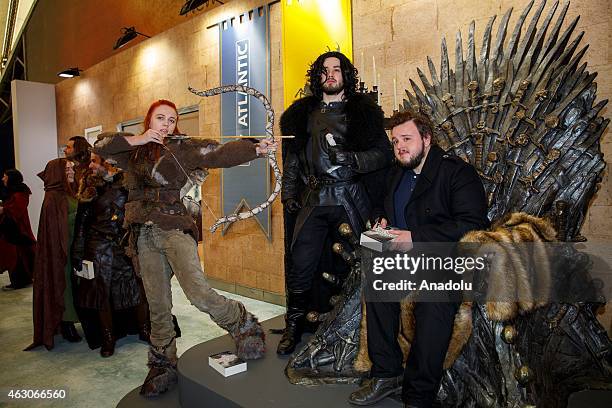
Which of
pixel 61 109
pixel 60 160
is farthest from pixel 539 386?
pixel 61 109

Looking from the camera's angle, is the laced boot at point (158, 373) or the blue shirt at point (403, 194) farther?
the laced boot at point (158, 373)

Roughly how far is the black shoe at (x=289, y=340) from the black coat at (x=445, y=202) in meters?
1.15

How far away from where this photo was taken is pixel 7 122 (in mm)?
13531

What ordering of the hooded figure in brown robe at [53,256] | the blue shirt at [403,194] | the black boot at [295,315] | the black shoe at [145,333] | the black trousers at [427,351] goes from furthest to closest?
1. the black shoe at [145,333]
2. the hooded figure in brown robe at [53,256]
3. the black boot at [295,315]
4. the blue shirt at [403,194]
5. the black trousers at [427,351]

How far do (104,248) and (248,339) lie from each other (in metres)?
1.82

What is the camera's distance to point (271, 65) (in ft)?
16.8

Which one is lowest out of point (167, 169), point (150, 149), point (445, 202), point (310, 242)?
point (310, 242)

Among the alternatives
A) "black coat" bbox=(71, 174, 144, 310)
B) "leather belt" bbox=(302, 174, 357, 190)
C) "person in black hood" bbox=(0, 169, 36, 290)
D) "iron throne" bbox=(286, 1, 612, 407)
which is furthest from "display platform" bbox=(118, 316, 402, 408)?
"person in black hood" bbox=(0, 169, 36, 290)

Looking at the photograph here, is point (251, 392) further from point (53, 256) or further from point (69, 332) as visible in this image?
point (69, 332)

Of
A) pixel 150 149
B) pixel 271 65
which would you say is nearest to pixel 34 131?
pixel 271 65

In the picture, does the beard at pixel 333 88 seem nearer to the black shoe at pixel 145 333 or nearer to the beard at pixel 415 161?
the beard at pixel 415 161

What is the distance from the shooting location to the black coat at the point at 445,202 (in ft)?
7.00

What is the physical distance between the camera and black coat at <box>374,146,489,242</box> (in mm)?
2133

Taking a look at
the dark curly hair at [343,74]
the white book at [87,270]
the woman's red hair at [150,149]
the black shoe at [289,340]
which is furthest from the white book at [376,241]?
the white book at [87,270]
